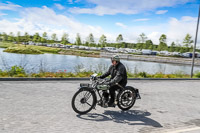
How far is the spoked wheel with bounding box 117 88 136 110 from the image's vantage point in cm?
605

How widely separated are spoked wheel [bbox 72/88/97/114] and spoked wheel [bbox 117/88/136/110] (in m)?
0.85

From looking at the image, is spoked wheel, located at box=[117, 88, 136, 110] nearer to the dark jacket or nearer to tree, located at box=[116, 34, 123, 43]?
the dark jacket

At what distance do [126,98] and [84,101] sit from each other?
4.53 ft

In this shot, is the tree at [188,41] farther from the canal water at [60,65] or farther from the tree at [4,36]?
the tree at [4,36]

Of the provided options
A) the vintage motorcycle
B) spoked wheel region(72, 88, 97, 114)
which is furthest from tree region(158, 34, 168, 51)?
spoked wheel region(72, 88, 97, 114)

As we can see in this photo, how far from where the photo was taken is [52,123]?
471cm

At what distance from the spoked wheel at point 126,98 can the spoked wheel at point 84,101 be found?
2.79 ft

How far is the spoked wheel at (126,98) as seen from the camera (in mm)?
6051

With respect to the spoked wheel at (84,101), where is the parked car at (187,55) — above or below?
above

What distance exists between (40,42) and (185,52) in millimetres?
76317

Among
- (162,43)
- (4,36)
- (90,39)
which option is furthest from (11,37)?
(162,43)

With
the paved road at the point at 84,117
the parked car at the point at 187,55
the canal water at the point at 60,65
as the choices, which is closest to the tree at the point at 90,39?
the parked car at the point at 187,55

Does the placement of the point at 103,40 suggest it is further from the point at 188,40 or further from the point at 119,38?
the point at 188,40

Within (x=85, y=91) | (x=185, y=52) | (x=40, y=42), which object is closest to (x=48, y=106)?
(x=85, y=91)
